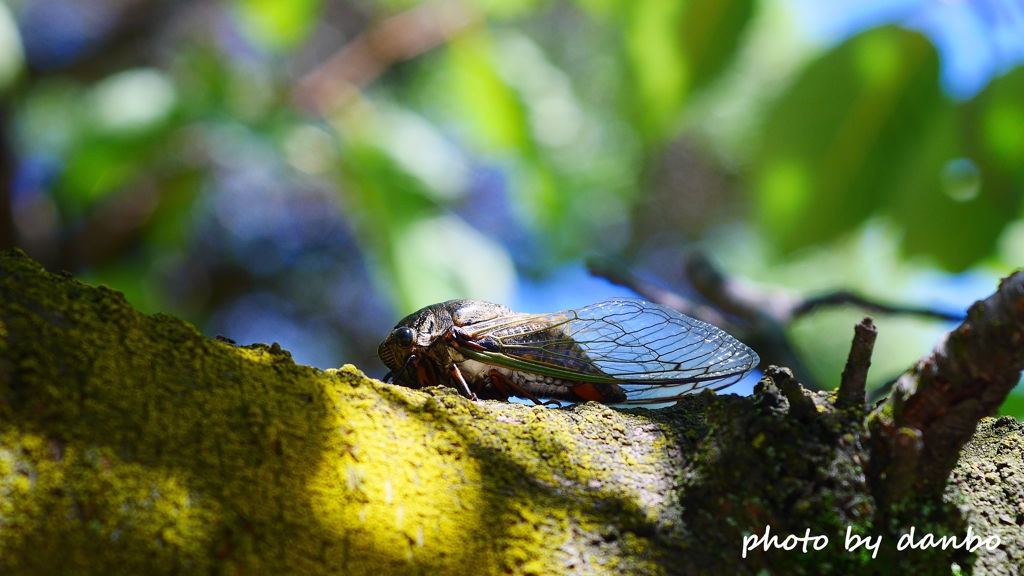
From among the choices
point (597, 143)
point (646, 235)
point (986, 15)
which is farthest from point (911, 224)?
point (646, 235)

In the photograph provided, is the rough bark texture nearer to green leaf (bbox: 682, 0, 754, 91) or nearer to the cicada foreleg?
the cicada foreleg

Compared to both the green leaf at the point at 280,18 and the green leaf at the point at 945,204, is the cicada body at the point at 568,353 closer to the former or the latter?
the green leaf at the point at 945,204

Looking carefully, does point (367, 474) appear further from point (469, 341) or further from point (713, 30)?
point (713, 30)

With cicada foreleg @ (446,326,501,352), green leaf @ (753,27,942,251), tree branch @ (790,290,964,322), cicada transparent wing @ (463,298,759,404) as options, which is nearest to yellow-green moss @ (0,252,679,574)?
cicada transparent wing @ (463,298,759,404)

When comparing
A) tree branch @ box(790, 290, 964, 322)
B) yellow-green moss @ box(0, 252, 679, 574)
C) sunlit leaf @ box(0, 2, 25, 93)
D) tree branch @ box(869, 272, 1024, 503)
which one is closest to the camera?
yellow-green moss @ box(0, 252, 679, 574)

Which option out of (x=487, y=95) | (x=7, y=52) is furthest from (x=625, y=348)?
(x=7, y=52)

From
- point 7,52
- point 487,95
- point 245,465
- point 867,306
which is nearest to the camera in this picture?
point 245,465
